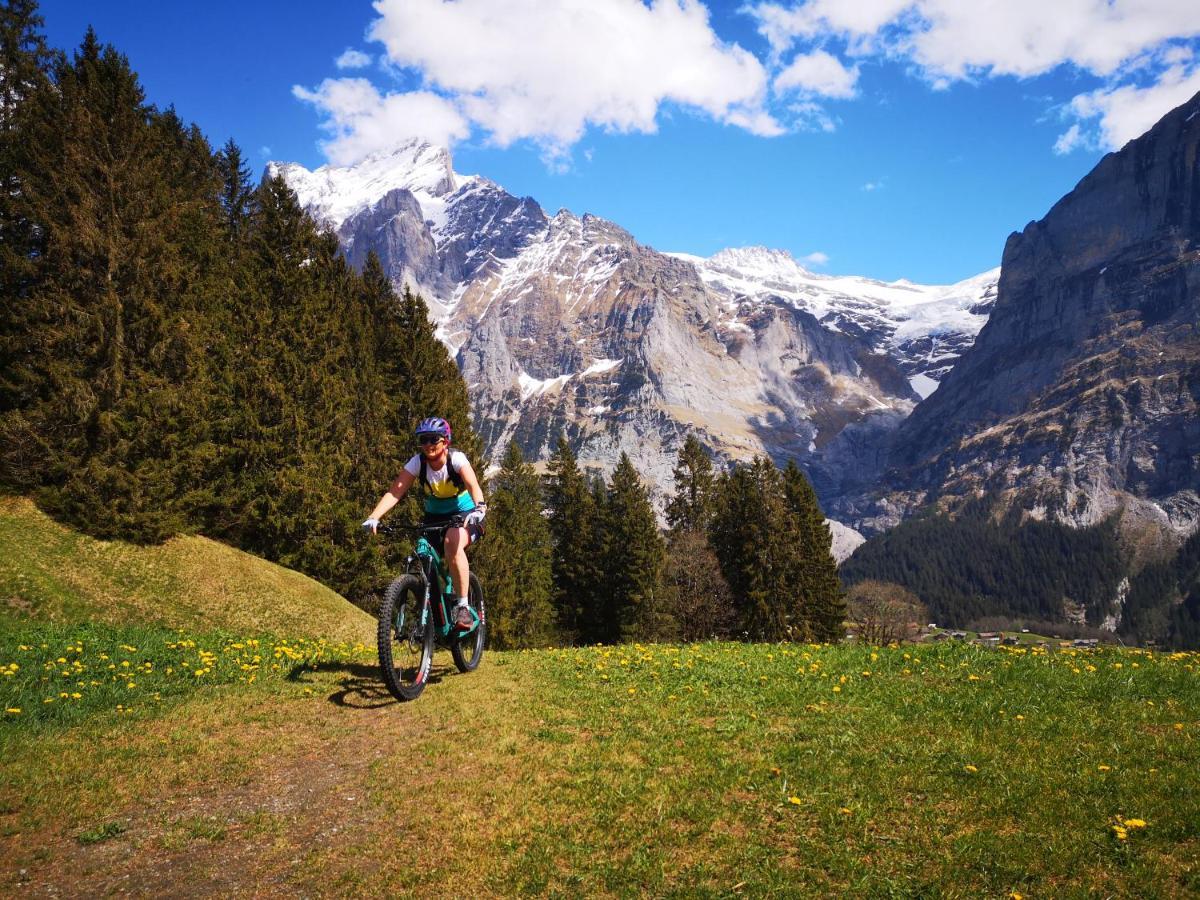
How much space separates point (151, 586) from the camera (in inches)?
765

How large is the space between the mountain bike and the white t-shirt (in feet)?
1.51

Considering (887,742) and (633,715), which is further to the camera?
(633,715)

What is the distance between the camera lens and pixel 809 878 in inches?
197

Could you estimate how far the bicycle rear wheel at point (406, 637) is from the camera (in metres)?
9.30

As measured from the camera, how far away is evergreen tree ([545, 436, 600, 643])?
5253 cm

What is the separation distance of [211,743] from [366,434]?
87.1 feet

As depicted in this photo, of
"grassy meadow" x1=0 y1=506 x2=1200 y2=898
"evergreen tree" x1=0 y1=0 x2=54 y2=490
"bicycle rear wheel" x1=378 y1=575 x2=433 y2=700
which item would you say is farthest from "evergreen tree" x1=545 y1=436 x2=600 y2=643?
"grassy meadow" x1=0 y1=506 x2=1200 y2=898

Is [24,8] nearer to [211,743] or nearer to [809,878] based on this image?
[211,743]

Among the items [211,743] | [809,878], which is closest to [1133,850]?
[809,878]

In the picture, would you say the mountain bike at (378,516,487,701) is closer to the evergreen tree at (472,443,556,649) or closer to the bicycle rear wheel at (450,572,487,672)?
the bicycle rear wheel at (450,572,487,672)

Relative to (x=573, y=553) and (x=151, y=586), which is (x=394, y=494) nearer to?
(x=151, y=586)

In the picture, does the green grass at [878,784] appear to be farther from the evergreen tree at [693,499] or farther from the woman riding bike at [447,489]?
the evergreen tree at [693,499]

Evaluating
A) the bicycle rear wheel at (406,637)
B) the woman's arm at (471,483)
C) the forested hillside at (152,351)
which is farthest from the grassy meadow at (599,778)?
the forested hillside at (152,351)

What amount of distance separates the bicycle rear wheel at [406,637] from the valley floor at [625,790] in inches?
16.3
